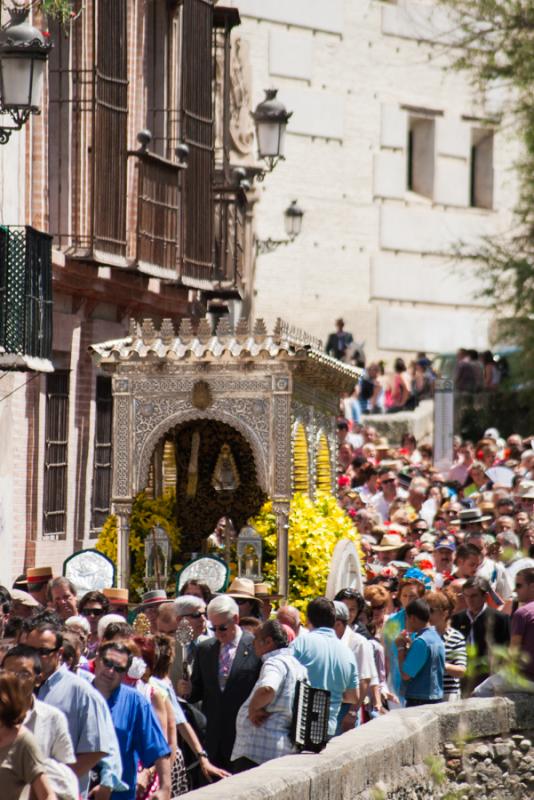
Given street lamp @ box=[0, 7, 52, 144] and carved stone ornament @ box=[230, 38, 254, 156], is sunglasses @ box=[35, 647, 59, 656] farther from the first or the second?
carved stone ornament @ box=[230, 38, 254, 156]

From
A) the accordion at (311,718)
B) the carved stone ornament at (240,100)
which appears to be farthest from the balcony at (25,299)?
the carved stone ornament at (240,100)

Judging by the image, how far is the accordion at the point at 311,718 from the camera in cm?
1081

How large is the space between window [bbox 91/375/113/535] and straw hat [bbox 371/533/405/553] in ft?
13.5

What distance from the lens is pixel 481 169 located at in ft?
154

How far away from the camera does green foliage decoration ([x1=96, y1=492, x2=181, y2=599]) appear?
18.6 m

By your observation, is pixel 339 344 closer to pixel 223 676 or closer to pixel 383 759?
pixel 223 676

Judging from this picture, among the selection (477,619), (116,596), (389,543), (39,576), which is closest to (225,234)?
(389,543)

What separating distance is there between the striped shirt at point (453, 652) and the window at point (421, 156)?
3151 centimetres

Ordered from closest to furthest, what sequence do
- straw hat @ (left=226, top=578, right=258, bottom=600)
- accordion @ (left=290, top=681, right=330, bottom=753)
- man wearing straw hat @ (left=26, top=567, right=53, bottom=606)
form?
accordion @ (left=290, top=681, right=330, bottom=753) < straw hat @ (left=226, top=578, right=258, bottom=600) < man wearing straw hat @ (left=26, top=567, right=53, bottom=606)

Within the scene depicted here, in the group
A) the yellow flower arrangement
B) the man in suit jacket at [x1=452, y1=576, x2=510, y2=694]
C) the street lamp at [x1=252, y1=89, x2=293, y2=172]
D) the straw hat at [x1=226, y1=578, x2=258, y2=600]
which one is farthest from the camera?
the street lamp at [x1=252, y1=89, x2=293, y2=172]

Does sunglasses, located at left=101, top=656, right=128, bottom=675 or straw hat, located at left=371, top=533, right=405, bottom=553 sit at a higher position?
straw hat, located at left=371, top=533, right=405, bottom=553

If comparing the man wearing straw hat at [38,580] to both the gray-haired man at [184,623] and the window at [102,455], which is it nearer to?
the gray-haired man at [184,623]

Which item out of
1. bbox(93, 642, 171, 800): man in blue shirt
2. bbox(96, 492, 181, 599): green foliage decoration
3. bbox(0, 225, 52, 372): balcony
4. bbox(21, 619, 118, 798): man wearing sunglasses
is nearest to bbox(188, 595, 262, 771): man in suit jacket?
bbox(93, 642, 171, 800): man in blue shirt

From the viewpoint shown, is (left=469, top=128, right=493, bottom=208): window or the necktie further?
(left=469, top=128, right=493, bottom=208): window
